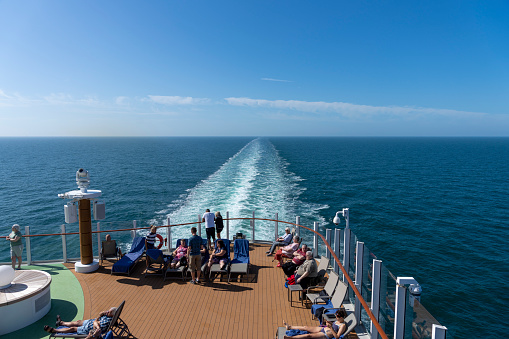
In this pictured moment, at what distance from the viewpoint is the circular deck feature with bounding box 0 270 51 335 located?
21.0ft

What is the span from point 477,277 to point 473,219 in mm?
12545

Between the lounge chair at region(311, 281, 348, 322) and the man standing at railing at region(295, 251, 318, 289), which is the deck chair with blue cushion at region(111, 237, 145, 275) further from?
the lounge chair at region(311, 281, 348, 322)

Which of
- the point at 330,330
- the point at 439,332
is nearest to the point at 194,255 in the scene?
the point at 330,330

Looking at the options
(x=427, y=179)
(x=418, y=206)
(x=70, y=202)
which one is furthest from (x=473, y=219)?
(x=70, y=202)

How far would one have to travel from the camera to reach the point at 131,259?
30.9 ft

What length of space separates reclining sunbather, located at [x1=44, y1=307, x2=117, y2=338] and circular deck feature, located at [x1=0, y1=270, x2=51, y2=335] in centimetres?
91

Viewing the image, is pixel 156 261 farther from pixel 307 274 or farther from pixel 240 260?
pixel 307 274

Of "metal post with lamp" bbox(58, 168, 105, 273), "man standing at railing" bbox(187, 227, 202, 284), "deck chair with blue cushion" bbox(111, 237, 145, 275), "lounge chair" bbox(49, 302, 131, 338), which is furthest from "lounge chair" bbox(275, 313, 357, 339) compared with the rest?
"metal post with lamp" bbox(58, 168, 105, 273)

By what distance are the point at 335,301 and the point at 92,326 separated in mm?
4720

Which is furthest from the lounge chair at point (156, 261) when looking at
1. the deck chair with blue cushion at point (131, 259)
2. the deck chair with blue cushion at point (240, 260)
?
the deck chair with blue cushion at point (240, 260)

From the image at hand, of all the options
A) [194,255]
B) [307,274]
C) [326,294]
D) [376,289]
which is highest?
[376,289]

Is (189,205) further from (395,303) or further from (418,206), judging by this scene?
(395,303)

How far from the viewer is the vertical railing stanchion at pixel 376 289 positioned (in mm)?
5651

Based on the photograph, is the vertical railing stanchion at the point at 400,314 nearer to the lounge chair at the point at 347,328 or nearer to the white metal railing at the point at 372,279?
the white metal railing at the point at 372,279
